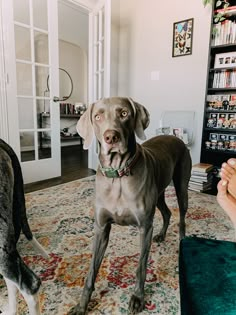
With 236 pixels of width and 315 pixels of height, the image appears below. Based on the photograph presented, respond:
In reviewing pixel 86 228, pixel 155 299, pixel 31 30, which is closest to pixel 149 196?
pixel 155 299

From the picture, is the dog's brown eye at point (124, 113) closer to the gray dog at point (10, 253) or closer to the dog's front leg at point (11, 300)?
the gray dog at point (10, 253)

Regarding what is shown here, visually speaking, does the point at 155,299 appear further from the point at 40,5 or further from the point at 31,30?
the point at 40,5

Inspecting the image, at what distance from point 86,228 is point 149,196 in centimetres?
86

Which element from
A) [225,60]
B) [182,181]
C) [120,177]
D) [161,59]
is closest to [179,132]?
[225,60]

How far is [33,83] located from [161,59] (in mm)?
1689

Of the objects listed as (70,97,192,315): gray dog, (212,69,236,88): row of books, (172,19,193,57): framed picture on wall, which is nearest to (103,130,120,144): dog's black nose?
(70,97,192,315): gray dog

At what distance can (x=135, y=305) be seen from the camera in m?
0.99

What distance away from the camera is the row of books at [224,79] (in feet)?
8.38

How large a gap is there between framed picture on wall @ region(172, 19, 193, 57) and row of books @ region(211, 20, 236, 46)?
0.35 metres

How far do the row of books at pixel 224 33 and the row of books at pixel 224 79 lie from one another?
30cm

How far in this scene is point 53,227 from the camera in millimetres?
1694

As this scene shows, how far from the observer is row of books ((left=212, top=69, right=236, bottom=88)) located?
255cm

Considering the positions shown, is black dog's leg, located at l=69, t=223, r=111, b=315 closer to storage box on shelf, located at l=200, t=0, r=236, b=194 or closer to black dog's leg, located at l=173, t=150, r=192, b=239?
black dog's leg, located at l=173, t=150, r=192, b=239

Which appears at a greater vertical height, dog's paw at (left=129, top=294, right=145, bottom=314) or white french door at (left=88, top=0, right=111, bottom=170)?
white french door at (left=88, top=0, right=111, bottom=170)
